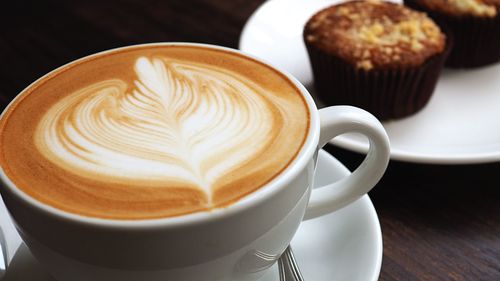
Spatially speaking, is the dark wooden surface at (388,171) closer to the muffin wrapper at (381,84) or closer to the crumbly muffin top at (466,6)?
the muffin wrapper at (381,84)

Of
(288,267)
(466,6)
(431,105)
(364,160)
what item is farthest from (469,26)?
(288,267)

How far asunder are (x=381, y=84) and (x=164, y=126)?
26.0 inches

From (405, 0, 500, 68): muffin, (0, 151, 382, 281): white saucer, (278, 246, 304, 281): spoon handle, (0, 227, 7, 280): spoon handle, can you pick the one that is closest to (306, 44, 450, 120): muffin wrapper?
(405, 0, 500, 68): muffin

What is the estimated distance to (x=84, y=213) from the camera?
56 centimetres

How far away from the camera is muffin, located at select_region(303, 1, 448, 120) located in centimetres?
120

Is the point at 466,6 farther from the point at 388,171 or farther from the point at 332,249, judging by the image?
the point at 332,249

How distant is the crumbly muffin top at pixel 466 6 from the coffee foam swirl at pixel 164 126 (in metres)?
0.81

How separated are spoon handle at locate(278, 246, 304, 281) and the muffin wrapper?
22.0 inches

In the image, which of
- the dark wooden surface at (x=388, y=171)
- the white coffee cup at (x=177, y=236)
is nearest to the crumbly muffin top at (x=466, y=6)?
the dark wooden surface at (x=388, y=171)

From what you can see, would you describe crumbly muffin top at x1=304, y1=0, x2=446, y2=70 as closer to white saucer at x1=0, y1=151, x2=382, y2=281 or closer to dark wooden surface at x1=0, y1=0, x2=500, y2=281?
dark wooden surface at x1=0, y1=0, x2=500, y2=281

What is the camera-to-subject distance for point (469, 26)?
1.37 meters

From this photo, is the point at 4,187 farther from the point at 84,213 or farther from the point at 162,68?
the point at 162,68

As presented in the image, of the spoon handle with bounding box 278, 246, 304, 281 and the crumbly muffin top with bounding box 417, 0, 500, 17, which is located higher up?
the spoon handle with bounding box 278, 246, 304, 281

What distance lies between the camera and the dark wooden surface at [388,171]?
0.84 meters
